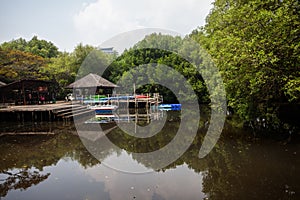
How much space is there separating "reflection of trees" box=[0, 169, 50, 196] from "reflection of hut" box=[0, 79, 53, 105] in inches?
453

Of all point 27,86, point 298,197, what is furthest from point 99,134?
point 27,86

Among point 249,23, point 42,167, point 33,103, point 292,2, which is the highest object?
point 292,2

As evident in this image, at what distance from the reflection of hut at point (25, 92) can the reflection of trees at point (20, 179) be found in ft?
37.7

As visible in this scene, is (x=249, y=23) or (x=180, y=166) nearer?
(x=180, y=166)

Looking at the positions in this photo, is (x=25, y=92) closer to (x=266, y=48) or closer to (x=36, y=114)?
(x=36, y=114)

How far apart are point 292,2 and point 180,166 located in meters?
6.08

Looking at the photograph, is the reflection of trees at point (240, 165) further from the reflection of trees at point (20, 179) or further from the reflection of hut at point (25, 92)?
the reflection of hut at point (25, 92)

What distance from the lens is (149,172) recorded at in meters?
5.71

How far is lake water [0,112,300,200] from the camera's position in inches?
176

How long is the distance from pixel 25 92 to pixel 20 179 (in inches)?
619

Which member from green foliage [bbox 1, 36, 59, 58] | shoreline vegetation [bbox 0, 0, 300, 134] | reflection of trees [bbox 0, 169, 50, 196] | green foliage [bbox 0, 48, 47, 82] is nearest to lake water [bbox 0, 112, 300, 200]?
reflection of trees [bbox 0, 169, 50, 196]

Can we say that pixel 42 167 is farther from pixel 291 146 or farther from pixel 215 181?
pixel 291 146

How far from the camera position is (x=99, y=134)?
33.6 ft

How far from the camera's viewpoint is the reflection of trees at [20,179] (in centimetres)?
497
